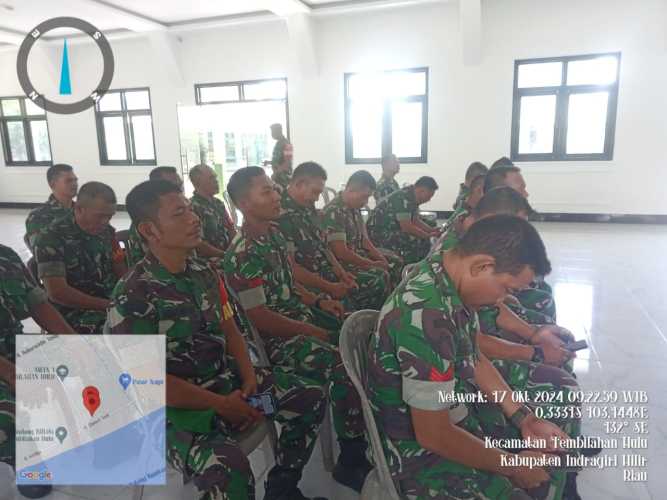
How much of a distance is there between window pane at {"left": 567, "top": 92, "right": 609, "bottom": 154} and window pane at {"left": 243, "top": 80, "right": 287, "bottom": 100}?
446 centimetres

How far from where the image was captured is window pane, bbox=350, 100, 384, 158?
750 centimetres

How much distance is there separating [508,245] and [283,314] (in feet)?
3.45

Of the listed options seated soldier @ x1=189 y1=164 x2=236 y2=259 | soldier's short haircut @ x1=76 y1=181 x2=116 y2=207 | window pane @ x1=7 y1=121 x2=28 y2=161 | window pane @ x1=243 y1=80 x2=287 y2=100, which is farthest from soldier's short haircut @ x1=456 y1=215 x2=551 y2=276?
window pane @ x1=7 y1=121 x2=28 y2=161

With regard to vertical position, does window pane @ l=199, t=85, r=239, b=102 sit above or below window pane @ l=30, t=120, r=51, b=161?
above

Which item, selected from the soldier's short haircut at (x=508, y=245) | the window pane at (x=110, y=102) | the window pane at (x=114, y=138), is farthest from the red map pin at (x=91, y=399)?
the window pane at (x=110, y=102)

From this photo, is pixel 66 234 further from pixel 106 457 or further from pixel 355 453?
pixel 355 453

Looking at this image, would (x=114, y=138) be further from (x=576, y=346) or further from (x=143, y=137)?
(x=576, y=346)

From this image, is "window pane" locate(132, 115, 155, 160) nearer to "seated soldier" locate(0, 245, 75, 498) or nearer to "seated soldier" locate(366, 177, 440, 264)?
"seated soldier" locate(366, 177, 440, 264)

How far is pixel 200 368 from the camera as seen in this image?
4.69ft

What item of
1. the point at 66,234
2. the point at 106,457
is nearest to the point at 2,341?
the point at 106,457

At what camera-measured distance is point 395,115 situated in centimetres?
745

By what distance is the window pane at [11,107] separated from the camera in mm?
9547

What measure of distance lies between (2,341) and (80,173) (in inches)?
354

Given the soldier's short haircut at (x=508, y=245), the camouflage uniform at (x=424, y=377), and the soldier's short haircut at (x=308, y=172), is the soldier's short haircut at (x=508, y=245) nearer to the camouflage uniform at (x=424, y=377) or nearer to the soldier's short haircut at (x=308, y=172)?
the camouflage uniform at (x=424, y=377)
